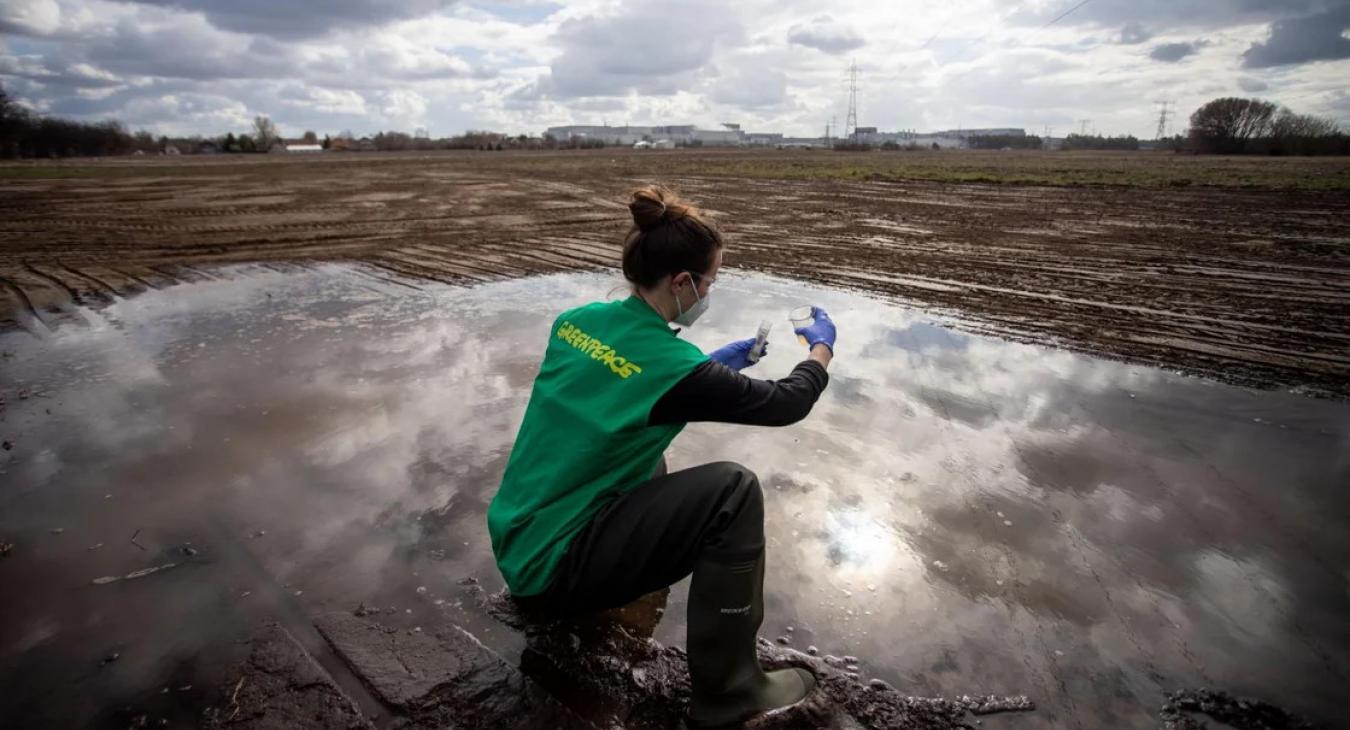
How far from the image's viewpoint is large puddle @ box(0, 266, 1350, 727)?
90.3 inches

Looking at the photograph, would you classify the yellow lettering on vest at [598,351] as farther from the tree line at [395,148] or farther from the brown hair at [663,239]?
the tree line at [395,148]

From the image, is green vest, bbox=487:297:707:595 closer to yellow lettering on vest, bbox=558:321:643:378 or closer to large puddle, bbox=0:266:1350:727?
yellow lettering on vest, bbox=558:321:643:378

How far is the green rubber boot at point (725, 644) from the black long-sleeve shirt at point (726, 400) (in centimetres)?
40

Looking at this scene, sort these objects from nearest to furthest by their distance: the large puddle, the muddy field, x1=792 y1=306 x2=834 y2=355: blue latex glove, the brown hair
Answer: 1. the brown hair
2. the large puddle
3. x1=792 y1=306 x2=834 y2=355: blue latex glove
4. the muddy field

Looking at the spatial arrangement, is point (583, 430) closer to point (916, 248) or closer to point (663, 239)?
point (663, 239)

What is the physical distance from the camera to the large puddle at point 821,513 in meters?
2.29

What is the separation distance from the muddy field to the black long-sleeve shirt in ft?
14.9

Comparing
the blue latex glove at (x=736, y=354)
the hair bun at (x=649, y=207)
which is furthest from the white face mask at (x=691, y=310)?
the blue latex glove at (x=736, y=354)

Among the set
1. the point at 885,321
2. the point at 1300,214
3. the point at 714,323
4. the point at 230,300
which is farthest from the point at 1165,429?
the point at 1300,214

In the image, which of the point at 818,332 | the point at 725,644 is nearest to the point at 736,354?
the point at 818,332

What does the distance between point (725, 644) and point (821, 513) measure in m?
1.36

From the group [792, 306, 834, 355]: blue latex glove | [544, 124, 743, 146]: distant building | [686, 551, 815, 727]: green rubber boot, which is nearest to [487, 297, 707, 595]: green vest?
[686, 551, 815, 727]: green rubber boot

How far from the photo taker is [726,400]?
6.16 ft

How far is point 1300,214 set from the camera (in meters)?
13.1
